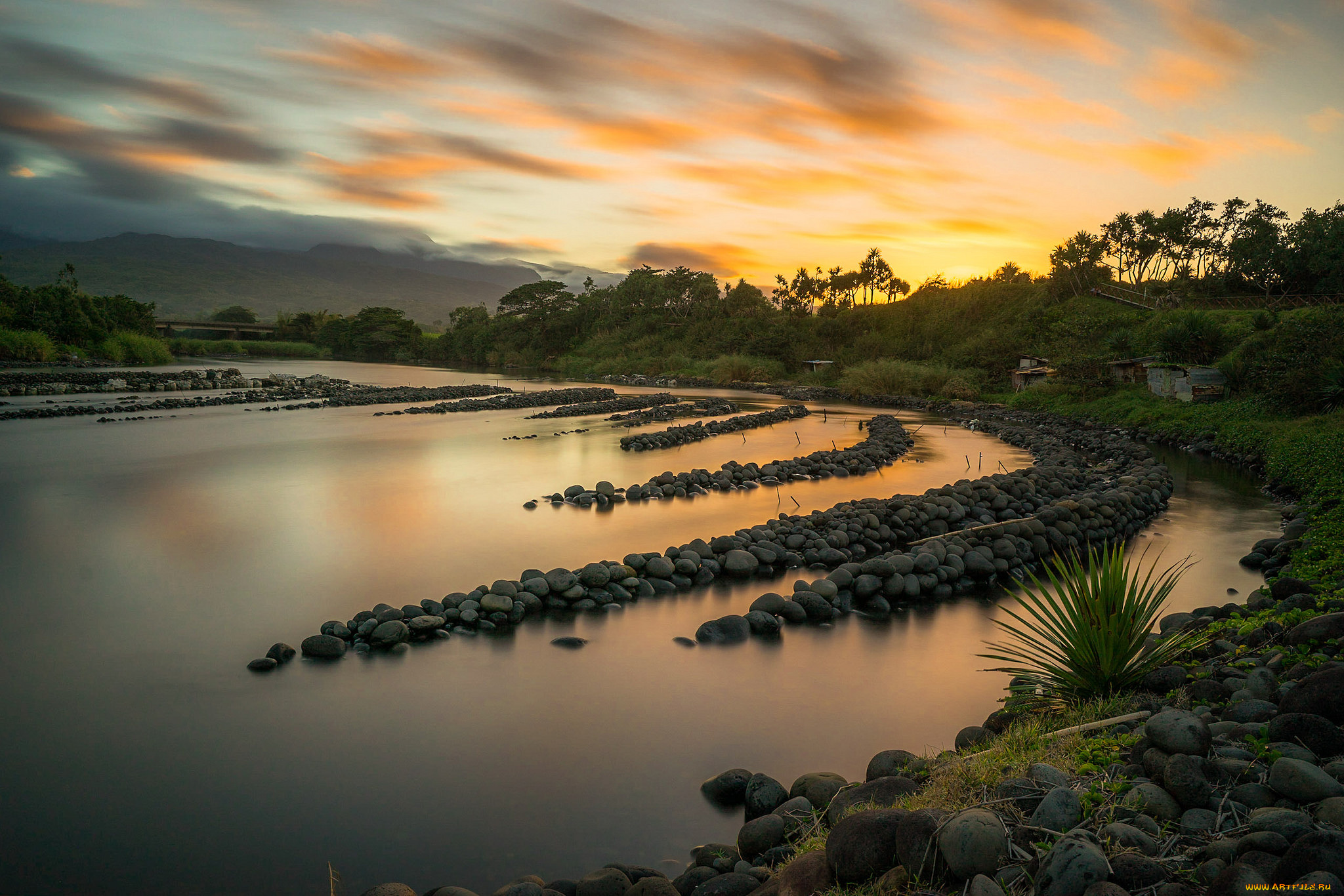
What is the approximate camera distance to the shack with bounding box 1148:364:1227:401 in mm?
24625

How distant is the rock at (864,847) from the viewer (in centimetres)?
277

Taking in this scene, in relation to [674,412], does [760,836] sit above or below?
below

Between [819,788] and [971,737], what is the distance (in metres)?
1.39

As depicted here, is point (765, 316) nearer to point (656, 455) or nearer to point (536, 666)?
point (656, 455)

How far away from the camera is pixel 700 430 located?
23984 millimetres

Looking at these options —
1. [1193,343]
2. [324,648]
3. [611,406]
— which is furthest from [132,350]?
[1193,343]

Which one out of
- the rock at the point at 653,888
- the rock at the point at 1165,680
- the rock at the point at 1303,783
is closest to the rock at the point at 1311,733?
the rock at the point at 1303,783

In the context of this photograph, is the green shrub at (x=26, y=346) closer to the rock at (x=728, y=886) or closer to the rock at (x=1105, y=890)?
the rock at (x=728, y=886)

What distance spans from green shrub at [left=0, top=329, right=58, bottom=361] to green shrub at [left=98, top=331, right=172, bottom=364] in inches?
207

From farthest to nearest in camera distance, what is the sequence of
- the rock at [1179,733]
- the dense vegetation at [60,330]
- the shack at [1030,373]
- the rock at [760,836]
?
the dense vegetation at [60,330] < the shack at [1030,373] < the rock at [760,836] < the rock at [1179,733]

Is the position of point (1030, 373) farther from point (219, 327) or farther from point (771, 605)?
point (219, 327)

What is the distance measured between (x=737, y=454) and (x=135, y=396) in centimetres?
2892

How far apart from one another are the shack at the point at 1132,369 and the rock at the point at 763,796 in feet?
108

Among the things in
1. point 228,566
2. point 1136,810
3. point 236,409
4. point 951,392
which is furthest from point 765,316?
point 1136,810
